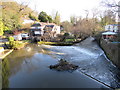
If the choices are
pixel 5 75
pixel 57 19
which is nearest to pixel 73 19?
pixel 57 19

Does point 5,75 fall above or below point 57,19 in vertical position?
below

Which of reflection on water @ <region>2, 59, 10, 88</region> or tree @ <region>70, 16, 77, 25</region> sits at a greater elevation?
tree @ <region>70, 16, 77, 25</region>

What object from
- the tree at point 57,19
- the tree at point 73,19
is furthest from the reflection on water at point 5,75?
the tree at point 57,19

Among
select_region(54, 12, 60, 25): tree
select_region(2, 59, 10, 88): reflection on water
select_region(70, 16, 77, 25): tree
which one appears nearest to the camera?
select_region(2, 59, 10, 88): reflection on water

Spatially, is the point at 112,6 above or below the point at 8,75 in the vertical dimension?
above

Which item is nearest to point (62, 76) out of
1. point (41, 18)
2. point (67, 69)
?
point (67, 69)

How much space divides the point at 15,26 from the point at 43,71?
84.9 feet

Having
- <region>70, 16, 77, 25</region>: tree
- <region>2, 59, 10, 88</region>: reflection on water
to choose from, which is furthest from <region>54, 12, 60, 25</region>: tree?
<region>2, 59, 10, 88</region>: reflection on water

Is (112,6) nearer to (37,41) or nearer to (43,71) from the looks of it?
(43,71)

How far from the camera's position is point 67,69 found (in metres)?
9.33

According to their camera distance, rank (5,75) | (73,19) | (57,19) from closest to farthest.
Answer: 1. (5,75)
2. (73,19)
3. (57,19)

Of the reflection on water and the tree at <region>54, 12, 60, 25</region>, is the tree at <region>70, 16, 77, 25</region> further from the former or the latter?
the reflection on water

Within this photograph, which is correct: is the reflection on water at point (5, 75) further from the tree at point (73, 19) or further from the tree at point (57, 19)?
the tree at point (57, 19)

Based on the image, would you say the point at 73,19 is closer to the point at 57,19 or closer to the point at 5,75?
the point at 57,19
